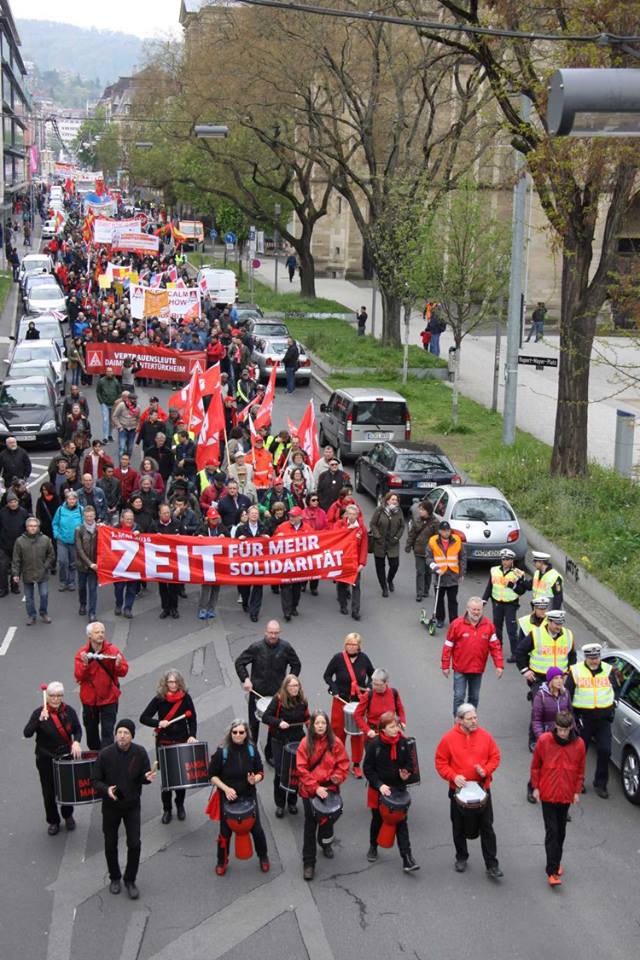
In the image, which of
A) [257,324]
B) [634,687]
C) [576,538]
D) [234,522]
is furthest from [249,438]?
[257,324]

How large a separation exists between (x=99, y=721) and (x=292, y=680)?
2.12 meters

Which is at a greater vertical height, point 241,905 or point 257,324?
point 257,324

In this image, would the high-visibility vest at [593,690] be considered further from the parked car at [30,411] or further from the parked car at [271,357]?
the parked car at [271,357]

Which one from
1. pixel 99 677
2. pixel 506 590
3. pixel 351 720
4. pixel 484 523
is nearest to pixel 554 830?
pixel 351 720

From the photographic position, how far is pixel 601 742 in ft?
36.5

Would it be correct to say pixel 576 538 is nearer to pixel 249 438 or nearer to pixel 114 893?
pixel 249 438

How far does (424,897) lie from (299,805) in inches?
77.1

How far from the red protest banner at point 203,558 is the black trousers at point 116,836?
6570 millimetres

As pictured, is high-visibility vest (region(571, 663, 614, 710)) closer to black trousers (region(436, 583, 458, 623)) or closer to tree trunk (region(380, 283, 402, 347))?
black trousers (region(436, 583, 458, 623))

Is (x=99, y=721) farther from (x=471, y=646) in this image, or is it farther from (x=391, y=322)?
(x=391, y=322)

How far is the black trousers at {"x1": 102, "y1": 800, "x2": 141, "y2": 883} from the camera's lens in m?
9.03

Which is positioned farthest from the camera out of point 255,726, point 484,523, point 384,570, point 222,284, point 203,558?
point 222,284

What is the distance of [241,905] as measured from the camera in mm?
8938

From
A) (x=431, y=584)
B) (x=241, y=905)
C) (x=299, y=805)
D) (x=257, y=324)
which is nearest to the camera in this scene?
(x=241, y=905)
